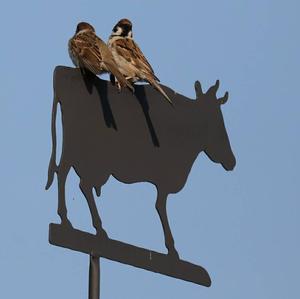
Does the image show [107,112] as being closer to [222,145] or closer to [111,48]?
[222,145]

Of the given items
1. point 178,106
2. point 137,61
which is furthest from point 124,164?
point 137,61

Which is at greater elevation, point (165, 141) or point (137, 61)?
point (137, 61)

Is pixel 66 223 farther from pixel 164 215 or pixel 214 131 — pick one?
pixel 214 131

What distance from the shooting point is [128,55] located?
686 centimetres

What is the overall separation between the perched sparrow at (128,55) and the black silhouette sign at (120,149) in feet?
2.51

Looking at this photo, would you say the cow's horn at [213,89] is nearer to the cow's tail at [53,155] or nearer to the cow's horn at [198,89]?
the cow's horn at [198,89]

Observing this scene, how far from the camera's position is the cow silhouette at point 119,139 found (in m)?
4.57

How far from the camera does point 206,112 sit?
609 centimetres

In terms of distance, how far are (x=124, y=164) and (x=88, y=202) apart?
0.25 meters

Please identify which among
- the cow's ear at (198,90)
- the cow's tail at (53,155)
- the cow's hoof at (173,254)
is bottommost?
the cow's hoof at (173,254)

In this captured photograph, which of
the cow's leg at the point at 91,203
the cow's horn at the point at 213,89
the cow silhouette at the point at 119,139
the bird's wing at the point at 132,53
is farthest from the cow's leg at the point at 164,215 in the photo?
the bird's wing at the point at 132,53

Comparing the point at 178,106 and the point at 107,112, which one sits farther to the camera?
the point at 178,106

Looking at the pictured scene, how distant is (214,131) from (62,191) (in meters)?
1.90

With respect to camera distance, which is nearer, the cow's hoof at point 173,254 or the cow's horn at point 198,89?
the cow's hoof at point 173,254
